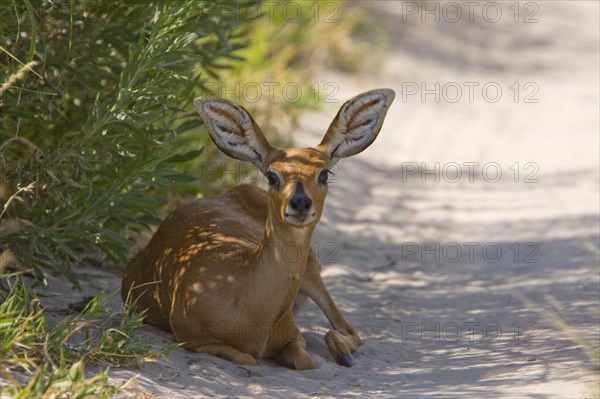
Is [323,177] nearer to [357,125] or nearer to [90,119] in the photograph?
[357,125]

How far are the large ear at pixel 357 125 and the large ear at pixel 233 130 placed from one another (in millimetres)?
379

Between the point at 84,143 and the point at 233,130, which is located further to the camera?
the point at 84,143

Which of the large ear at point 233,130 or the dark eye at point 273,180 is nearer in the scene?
the dark eye at point 273,180

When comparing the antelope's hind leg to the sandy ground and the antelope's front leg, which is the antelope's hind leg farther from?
Result: the antelope's front leg

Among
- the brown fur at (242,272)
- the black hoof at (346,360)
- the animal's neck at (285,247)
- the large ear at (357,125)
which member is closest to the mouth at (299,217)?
the brown fur at (242,272)

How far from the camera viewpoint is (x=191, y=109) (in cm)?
1006

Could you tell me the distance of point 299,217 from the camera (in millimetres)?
6086

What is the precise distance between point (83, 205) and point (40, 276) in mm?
514

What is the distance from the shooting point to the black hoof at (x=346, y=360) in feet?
22.4

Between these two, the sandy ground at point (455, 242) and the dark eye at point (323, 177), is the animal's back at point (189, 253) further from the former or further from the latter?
the dark eye at point (323, 177)

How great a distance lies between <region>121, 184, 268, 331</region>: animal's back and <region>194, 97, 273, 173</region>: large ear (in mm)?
589

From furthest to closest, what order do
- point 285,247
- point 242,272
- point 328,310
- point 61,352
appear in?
point 328,310
point 242,272
point 285,247
point 61,352

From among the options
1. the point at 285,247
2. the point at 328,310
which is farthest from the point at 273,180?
the point at 328,310

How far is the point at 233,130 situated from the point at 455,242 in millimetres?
4160
